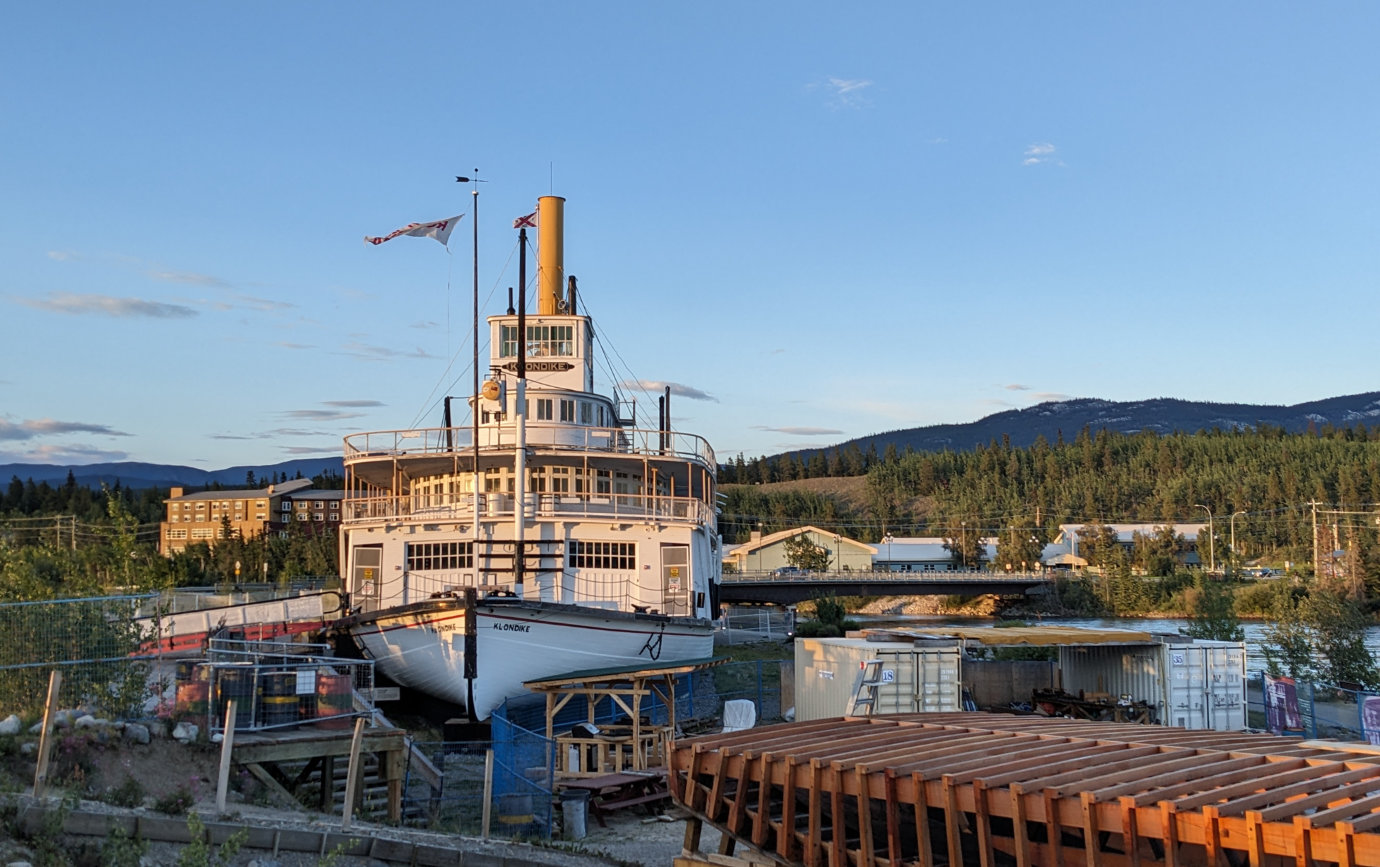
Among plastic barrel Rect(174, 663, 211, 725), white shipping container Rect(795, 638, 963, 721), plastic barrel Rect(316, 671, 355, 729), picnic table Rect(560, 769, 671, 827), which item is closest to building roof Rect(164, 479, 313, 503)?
white shipping container Rect(795, 638, 963, 721)

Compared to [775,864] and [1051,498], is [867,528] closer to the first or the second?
[1051,498]

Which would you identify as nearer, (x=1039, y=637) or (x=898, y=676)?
A: (x=898, y=676)

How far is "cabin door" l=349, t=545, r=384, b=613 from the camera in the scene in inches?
1115

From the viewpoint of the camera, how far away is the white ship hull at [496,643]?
23.2 meters

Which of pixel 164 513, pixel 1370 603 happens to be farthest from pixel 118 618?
pixel 164 513

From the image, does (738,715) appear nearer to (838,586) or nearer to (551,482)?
(551,482)

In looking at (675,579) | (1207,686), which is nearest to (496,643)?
(675,579)

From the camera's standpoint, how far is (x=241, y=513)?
143 meters

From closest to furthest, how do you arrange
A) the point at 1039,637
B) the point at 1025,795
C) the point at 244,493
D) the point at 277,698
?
the point at 1025,795 → the point at 277,698 → the point at 1039,637 → the point at 244,493

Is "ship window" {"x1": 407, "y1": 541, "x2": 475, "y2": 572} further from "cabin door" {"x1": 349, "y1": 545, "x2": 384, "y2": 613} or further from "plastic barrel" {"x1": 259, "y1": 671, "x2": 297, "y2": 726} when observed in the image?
"plastic barrel" {"x1": 259, "y1": 671, "x2": 297, "y2": 726}

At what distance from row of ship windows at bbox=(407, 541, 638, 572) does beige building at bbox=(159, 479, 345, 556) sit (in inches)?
4602

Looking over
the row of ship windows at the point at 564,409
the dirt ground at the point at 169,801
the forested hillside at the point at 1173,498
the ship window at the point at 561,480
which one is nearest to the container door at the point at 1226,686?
the dirt ground at the point at 169,801

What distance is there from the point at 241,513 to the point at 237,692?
444ft

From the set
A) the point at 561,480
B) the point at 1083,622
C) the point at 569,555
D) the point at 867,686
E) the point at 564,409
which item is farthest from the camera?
the point at 1083,622
